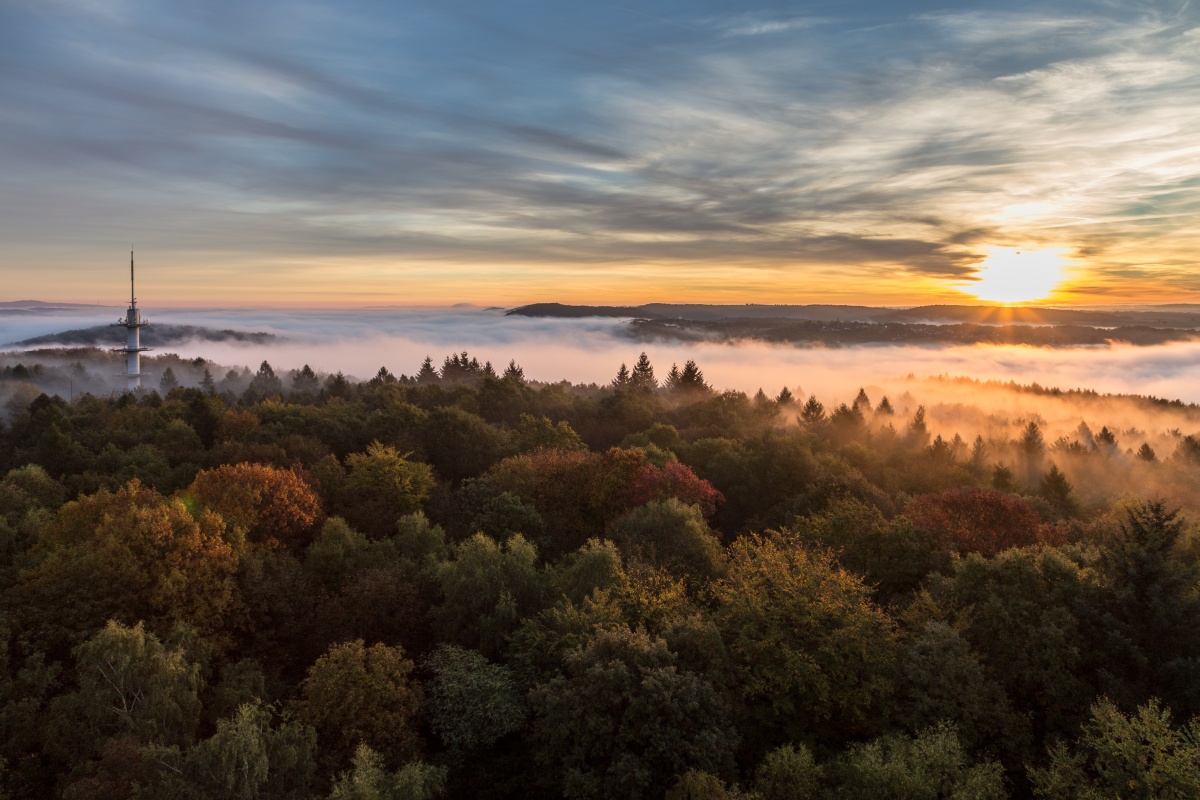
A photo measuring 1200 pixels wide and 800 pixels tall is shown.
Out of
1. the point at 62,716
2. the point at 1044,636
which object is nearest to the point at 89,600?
the point at 62,716

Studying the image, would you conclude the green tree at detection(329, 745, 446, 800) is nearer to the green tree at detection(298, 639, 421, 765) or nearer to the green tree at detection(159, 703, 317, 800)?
the green tree at detection(298, 639, 421, 765)

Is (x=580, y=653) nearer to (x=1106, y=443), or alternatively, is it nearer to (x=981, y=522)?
(x=981, y=522)

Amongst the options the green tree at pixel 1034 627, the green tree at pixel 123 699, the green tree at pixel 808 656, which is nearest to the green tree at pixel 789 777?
the green tree at pixel 808 656

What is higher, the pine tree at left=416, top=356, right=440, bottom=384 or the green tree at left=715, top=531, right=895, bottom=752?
the pine tree at left=416, top=356, right=440, bottom=384

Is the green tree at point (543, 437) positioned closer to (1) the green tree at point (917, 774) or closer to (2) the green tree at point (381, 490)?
(2) the green tree at point (381, 490)

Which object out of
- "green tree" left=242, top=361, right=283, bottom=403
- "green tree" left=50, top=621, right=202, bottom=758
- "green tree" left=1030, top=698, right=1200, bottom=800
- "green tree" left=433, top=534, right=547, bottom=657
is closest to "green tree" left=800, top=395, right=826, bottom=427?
"green tree" left=433, top=534, right=547, bottom=657

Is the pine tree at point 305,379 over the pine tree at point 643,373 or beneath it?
beneath

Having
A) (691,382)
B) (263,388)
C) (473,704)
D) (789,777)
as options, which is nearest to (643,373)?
(691,382)

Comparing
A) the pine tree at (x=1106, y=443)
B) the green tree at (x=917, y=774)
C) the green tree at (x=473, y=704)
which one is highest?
the green tree at (x=917, y=774)
